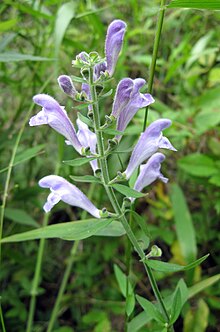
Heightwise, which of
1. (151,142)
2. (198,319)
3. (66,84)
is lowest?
(198,319)

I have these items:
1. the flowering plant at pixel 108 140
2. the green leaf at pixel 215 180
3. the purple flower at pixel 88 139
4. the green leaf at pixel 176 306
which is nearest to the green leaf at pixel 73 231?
the flowering plant at pixel 108 140

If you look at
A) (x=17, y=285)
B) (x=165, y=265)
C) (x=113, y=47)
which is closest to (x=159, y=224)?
(x=17, y=285)

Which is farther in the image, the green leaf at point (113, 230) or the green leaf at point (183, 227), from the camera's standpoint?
the green leaf at point (183, 227)

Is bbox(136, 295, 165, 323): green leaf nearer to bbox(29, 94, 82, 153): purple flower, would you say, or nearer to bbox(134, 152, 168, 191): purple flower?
bbox(134, 152, 168, 191): purple flower

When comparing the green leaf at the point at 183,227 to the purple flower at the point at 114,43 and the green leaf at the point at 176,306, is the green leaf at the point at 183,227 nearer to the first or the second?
the green leaf at the point at 176,306

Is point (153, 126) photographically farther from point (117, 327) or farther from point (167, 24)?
point (167, 24)

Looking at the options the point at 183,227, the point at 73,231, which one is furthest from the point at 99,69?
the point at 183,227

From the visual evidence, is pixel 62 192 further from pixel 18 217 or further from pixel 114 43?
pixel 18 217
